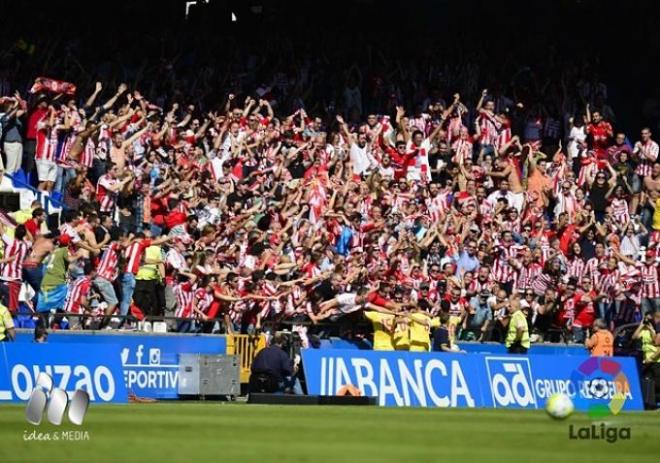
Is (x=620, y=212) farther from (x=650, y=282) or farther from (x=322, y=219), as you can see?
(x=322, y=219)

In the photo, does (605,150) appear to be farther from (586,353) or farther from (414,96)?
(586,353)

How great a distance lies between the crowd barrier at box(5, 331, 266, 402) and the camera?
2494 cm

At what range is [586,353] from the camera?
107ft

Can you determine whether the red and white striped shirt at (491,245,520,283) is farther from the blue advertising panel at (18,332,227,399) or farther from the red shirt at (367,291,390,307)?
the blue advertising panel at (18,332,227,399)

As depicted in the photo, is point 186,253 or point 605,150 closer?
point 186,253

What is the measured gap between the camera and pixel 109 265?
1128 inches

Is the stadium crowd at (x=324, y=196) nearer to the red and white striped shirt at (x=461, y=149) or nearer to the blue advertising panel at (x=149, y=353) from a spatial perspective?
the red and white striped shirt at (x=461, y=149)

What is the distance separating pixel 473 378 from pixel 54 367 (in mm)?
8177

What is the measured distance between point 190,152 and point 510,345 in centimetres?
830

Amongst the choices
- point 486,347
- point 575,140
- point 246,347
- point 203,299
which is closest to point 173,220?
point 203,299

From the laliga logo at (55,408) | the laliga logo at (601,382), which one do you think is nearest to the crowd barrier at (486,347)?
the laliga logo at (601,382)

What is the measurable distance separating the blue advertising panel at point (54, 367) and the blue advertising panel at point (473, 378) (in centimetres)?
417

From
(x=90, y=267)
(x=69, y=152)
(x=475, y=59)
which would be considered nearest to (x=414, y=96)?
(x=475, y=59)

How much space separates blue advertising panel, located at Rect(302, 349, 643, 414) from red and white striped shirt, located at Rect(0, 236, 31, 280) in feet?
17.9
